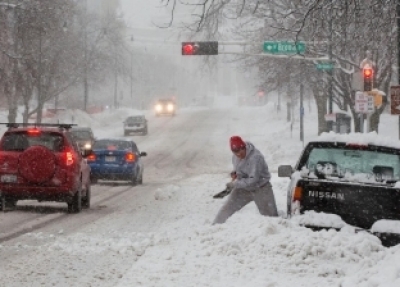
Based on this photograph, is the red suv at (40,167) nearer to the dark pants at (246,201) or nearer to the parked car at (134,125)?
the dark pants at (246,201)

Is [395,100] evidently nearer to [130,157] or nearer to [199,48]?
[130,157]

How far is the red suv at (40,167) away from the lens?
16031mm

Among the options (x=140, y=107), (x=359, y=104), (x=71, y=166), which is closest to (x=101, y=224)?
(x=71, y=166)

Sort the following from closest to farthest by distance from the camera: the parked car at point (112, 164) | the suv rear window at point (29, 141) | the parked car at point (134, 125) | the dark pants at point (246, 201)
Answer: the dark pants at point (246, 201)
the suv rear window at point (29, 141)
the parked car at point (112, 164)
the parked car at point (134, 125)

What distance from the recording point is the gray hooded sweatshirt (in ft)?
40.0

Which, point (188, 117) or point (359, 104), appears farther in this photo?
point (188, 117)

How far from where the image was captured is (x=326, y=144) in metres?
10.7

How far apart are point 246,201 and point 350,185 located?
2648mm

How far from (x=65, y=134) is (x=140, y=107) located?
131 meters

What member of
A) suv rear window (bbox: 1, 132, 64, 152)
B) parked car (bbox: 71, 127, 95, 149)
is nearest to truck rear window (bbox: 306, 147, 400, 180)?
suv rear window (bbox: 1, 132, 64, 152)

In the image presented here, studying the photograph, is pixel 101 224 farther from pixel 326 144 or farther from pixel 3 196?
pixel 326 144

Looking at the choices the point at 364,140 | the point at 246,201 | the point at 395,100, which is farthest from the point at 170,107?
the point at 364,140

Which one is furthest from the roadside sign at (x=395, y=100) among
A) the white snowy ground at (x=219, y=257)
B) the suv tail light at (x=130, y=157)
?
the suv tail light at (x=130, y=157)

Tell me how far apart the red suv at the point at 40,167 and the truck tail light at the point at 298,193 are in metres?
6.83
